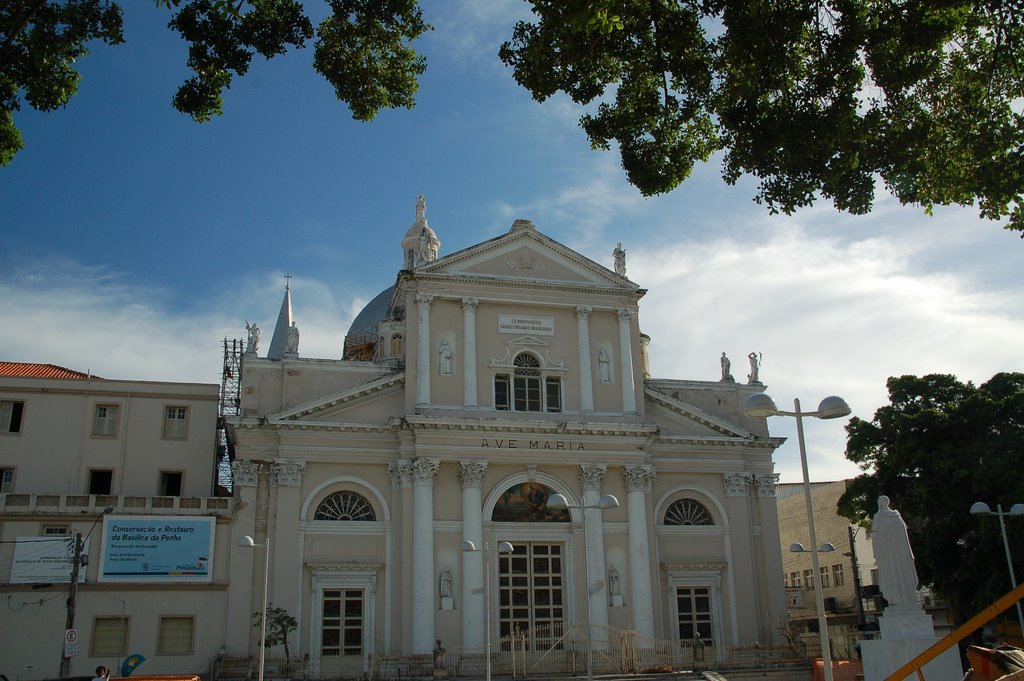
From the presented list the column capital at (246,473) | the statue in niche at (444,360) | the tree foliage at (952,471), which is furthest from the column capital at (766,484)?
the column capital at (246,473)

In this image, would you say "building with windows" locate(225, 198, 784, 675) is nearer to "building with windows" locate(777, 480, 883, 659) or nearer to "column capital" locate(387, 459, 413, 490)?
"column capital" locate(387, 459, 413, 490)

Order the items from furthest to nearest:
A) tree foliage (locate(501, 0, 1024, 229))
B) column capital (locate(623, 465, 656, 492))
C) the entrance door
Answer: column capital (locate(623, 465, 656, 492)) → the entrance door → tree foliage (locate(501, 0, 1024, 229))

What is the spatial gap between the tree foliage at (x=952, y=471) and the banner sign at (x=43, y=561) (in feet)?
84.6

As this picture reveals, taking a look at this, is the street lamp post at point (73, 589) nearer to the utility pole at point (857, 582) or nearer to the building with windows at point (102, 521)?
the building with windows at point (102, 521)

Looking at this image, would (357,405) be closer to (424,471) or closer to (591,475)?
(424,471)

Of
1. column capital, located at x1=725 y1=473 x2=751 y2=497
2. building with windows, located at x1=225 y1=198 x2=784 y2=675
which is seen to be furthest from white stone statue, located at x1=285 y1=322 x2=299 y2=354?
column capital, located at x1=725 y1=473 x2=751 y2=497

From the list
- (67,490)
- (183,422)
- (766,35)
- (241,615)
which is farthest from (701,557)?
(766,35)

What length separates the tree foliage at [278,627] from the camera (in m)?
28.7

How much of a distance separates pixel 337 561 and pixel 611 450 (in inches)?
381

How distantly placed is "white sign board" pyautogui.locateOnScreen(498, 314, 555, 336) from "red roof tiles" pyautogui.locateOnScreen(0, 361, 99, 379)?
14808mm

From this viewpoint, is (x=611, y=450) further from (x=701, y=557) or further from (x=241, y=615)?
(x=241, y=615)

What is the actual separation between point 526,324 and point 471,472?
576 centimetres

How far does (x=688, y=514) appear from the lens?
1382 inches

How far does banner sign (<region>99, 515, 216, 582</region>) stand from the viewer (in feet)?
96.9
